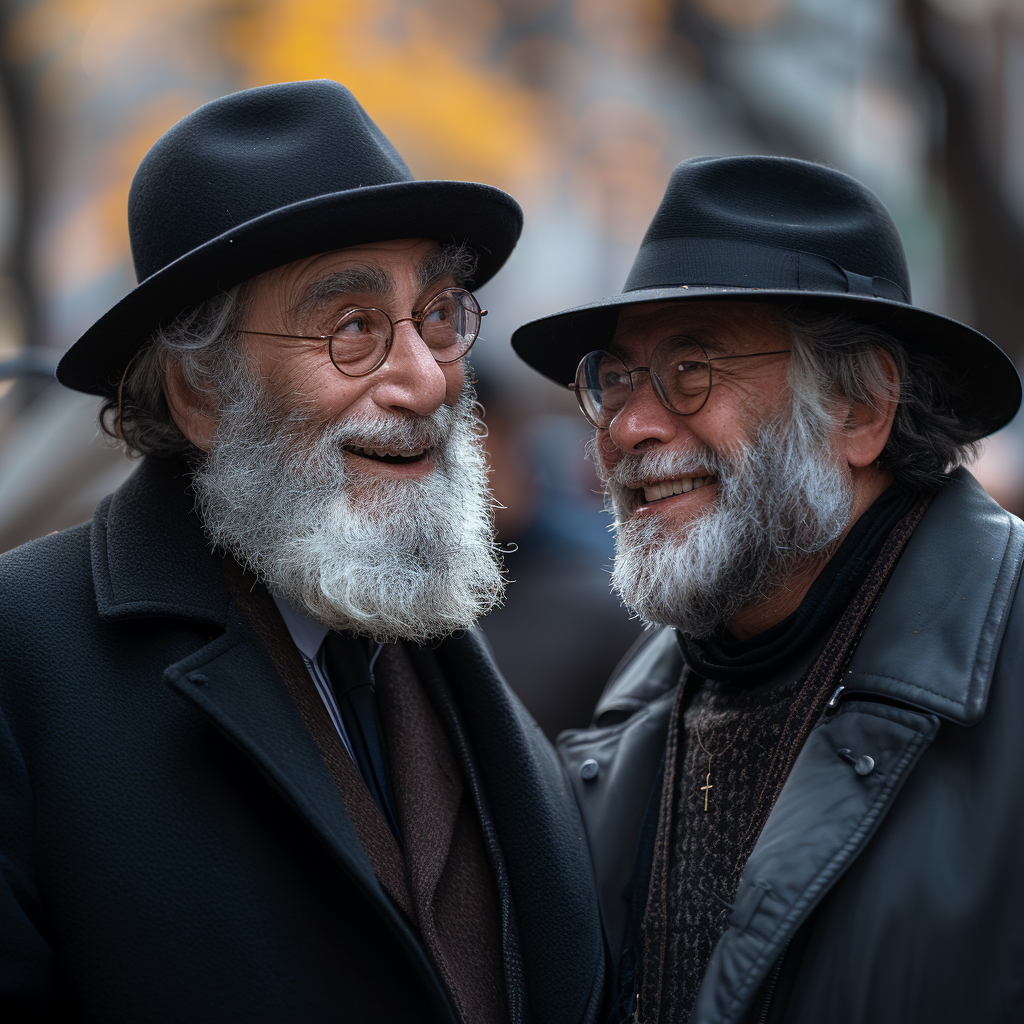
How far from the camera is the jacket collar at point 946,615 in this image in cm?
196

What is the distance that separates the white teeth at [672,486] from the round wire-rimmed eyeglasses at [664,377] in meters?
0.17

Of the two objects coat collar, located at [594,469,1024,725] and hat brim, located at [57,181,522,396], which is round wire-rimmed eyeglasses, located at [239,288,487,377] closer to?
hat brim, located at [57,181,522,396]

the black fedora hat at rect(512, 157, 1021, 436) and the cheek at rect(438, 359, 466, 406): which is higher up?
the black fedora hat at rect(512, 157, 1021, 436)

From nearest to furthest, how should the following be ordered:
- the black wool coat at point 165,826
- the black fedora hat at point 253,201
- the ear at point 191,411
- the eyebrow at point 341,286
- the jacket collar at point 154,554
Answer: the black wool coat at point 165,826 < the jacket collar at point 154,554 < the black fedora hat at point 253,201 < the eyebrow at point 341,286 < the ear at point 191,411

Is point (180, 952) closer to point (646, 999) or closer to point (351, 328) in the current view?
point (646, 999)

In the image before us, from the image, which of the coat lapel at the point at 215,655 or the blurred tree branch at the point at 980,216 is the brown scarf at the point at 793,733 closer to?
the coat lapel at the point at 215,655

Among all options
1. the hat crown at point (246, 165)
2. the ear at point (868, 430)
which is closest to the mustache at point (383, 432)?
the hat crown at point (246, 165)

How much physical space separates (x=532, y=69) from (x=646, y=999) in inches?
349

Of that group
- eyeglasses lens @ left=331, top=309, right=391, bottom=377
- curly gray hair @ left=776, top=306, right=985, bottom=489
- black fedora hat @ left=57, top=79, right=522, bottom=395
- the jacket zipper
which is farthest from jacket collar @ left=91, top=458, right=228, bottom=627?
curly gray hair @ left=776, top=306, right=985, bottom=489

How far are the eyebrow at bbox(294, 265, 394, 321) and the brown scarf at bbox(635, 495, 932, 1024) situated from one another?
132cm

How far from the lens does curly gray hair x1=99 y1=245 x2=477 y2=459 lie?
226cm

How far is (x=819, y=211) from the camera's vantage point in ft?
8.17

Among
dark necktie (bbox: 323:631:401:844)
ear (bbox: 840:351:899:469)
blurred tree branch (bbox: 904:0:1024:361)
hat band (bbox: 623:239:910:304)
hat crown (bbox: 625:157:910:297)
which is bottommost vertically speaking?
dark necktie (bbox: 323:631:401:844)

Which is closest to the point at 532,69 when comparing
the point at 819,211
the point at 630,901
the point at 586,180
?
the point at 586,180
